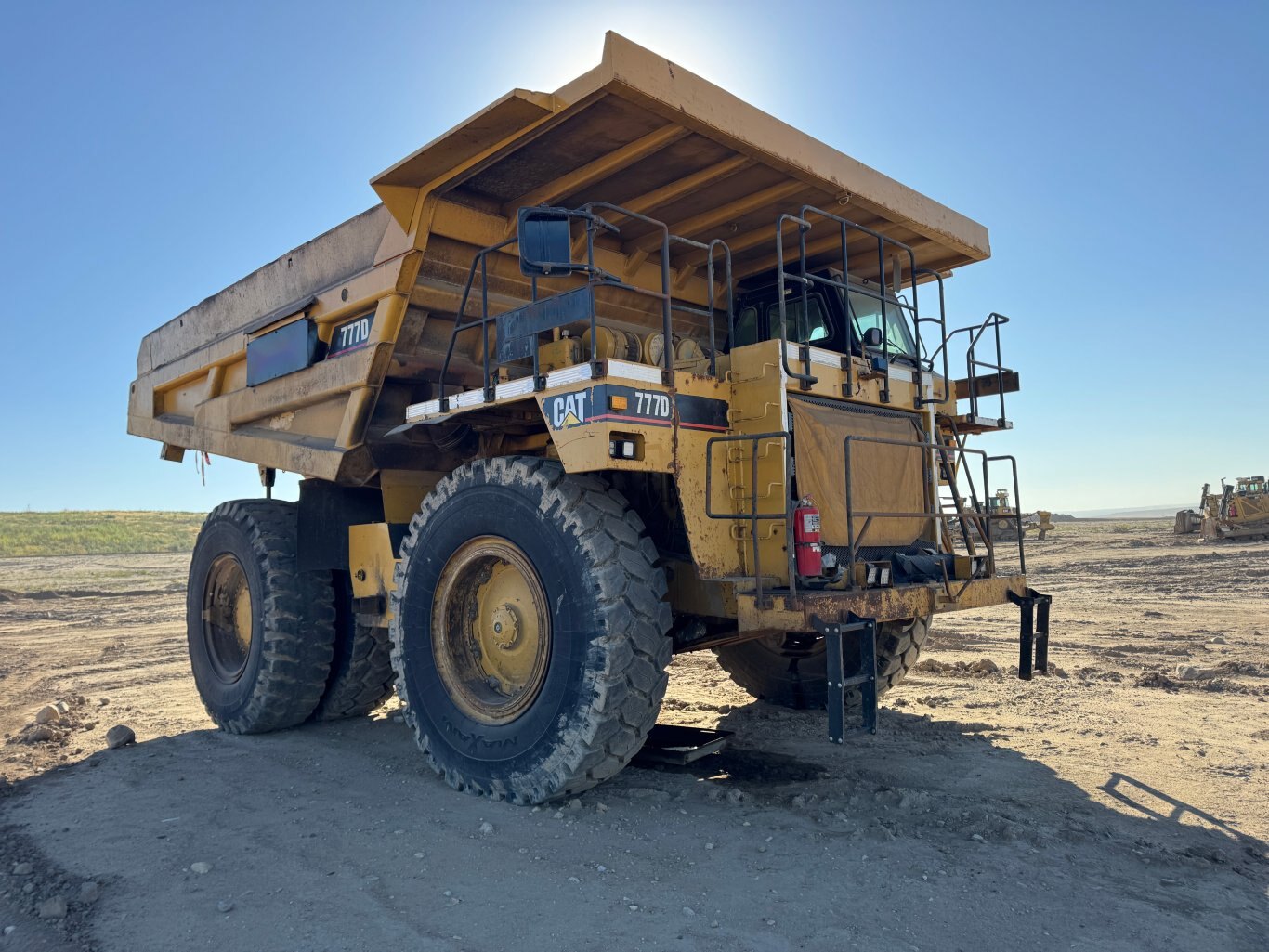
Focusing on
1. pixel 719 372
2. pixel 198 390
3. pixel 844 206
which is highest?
pixel 844 206

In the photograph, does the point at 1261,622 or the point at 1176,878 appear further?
the point at 1261,622

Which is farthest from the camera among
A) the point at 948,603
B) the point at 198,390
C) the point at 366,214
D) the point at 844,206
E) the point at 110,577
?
the point at 110,577

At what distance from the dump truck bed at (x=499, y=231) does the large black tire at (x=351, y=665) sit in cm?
115

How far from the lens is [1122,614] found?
1260 centimetres

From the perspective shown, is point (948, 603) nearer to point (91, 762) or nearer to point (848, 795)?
point (848, 795)

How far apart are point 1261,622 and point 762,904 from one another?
35.1 ft

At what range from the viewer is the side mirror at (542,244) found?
179 inches

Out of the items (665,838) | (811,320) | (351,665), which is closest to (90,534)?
(351,665)

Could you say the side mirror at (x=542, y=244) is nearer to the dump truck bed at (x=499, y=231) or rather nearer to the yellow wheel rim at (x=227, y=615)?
the dump truck bed at (x=499, y=231)

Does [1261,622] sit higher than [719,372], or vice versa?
[719,372]

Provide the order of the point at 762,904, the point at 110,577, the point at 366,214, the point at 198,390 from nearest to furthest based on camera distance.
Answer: the point at 762,904
the point at 366,214
the point at 198,390
the point at 110,577

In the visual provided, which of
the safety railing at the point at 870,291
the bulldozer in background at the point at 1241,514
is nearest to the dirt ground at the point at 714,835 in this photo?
the safety railing at the point at 870,291

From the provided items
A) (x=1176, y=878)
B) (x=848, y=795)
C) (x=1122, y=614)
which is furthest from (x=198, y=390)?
(x=1122, y=614)

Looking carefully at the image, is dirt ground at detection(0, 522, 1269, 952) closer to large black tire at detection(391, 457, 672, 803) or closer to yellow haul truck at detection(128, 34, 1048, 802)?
large black tire at detection(391, 457, 672, 803)
